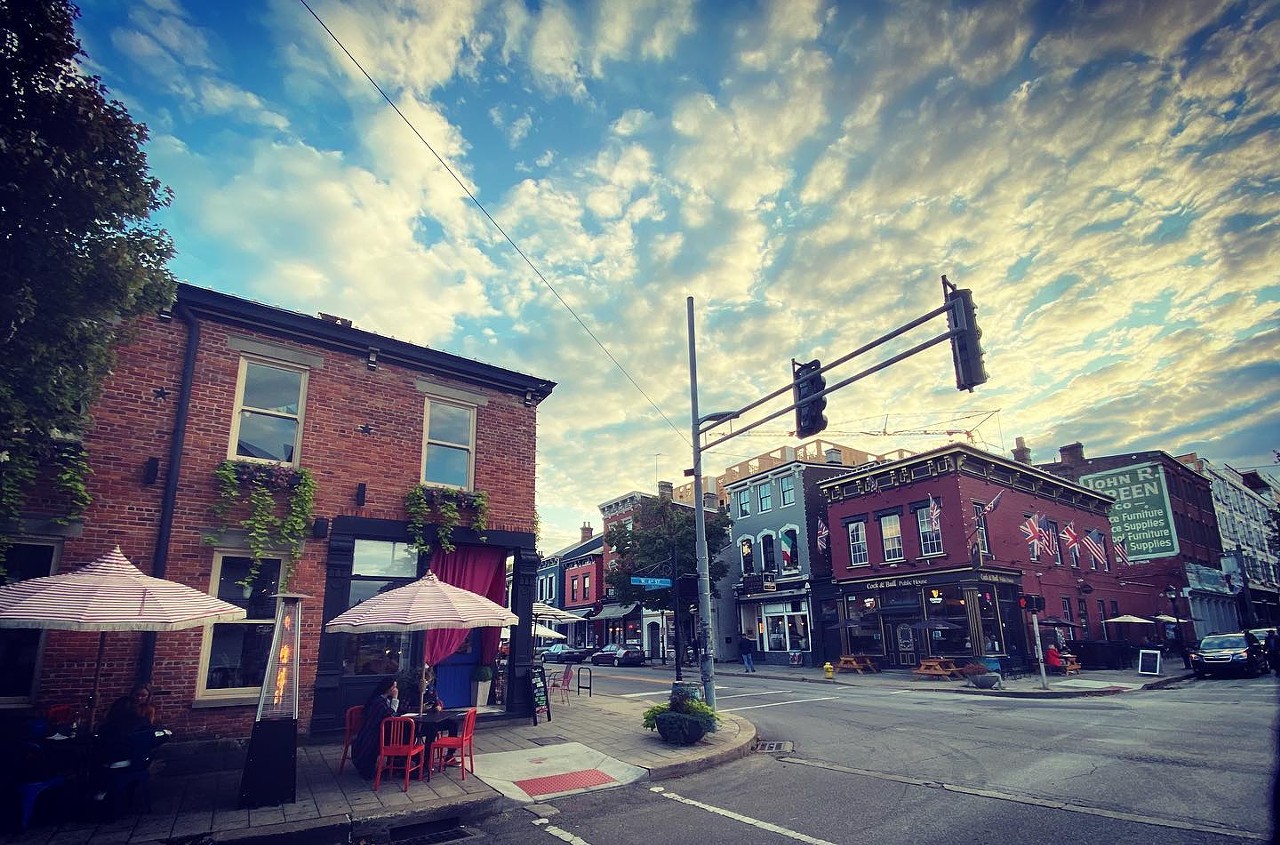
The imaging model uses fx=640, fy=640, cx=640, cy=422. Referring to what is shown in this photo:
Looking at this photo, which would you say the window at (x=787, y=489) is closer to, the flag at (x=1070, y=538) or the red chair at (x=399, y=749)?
the flag at (x=1070, y=538)

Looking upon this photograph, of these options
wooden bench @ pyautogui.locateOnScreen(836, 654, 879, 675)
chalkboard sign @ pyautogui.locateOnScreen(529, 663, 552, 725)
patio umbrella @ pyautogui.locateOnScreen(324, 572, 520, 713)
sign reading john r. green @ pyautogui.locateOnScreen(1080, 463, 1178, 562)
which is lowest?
wooden bench @ pyautogui.locateOnScreen(836, 654, 879, 675)

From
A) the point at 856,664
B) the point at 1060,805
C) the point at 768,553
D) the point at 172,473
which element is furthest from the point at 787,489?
the point at 172,473

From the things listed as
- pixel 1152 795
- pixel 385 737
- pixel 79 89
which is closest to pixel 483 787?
pixel 385 737

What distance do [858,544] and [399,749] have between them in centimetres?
2890

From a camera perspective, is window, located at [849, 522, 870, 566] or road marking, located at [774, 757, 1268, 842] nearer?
road marking, located at [774, 757, 1268, 842]

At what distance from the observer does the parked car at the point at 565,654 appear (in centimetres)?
4250

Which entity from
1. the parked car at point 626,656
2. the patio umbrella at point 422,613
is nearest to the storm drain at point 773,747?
the patio umbrella at point 422,613

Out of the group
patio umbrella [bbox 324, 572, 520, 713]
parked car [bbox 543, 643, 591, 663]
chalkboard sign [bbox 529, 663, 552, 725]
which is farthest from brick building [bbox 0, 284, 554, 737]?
parked car [bbox 543, 643, 591, 663]

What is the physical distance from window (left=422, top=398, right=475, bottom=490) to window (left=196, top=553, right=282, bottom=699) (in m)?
3.39

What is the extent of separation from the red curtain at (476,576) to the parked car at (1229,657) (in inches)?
1041

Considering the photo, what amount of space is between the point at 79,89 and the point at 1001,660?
31.1m

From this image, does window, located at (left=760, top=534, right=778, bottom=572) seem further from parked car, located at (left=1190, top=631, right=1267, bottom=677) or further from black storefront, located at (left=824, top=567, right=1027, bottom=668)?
parked car, located at (left=1190, top=631, right=1267, bottom=677)

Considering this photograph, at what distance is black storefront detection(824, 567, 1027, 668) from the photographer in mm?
27219

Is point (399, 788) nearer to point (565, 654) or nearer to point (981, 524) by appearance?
point (981, 524)
